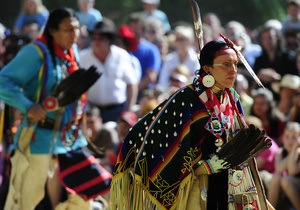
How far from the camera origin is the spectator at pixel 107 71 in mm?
10812

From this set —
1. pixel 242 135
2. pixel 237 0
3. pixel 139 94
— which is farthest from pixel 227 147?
pixel 237 0

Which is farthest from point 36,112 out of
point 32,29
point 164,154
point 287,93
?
point 32,29

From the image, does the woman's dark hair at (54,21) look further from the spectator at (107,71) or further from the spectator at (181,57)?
the spectator at (181,57)

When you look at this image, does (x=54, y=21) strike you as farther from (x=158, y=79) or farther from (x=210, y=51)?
(x=158, y=79)

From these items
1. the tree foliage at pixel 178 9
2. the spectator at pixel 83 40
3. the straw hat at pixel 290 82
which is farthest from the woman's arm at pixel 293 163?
the tree foliage at pixel 178 9

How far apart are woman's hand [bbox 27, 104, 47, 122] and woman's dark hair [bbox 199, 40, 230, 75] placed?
177 cm

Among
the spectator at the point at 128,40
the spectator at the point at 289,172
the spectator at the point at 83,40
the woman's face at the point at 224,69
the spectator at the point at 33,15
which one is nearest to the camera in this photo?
the woman's face at the point at 224,69

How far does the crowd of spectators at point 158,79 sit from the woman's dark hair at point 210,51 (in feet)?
7.50

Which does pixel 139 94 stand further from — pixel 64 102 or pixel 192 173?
pixel 192 173

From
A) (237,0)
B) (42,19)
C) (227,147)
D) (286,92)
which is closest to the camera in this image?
(227,147)

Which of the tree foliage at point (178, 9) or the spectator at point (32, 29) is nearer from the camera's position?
the spectator at point (32, 29)

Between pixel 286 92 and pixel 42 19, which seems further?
pixel 42 19

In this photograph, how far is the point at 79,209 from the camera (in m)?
7.65

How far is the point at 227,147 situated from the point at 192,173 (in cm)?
30
